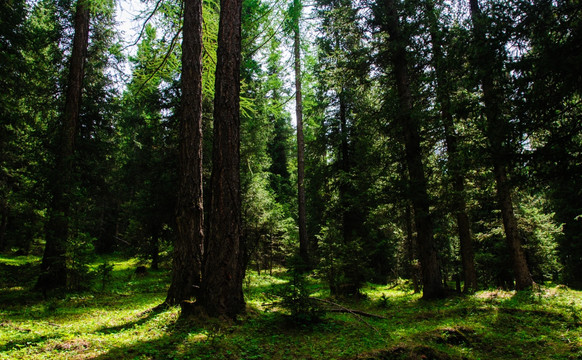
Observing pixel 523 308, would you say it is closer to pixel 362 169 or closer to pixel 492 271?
pixel 362 169

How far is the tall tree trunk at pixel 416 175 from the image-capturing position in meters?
9.06

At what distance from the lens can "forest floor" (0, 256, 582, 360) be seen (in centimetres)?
394

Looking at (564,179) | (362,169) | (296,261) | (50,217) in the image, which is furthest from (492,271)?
(50,217)

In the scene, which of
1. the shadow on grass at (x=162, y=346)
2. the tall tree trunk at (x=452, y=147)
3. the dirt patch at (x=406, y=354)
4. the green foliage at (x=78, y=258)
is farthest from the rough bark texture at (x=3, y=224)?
the tall tree trunk at (x=452, y=147)

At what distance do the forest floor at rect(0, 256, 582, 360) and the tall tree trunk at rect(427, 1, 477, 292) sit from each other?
2.69 m

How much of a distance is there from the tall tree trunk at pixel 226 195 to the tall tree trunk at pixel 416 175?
5.83 meters

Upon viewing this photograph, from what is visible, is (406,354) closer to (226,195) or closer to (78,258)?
(226,195)

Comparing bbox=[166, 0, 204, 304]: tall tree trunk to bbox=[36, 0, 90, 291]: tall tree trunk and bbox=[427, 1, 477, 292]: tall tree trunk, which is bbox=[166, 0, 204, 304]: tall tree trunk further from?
bbox=[427, 1, 477, 292]: tall tree trunk

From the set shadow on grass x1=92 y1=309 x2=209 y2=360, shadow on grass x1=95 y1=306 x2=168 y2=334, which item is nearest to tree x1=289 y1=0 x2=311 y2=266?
shadow on grass x1=95 y1=306 x2=168 y2=334

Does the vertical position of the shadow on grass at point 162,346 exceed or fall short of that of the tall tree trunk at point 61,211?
it falls short

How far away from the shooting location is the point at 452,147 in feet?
34.8

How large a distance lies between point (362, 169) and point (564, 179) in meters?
7.10

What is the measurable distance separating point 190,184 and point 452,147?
9271 mm

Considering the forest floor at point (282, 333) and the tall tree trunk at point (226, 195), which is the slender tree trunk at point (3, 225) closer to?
the forest floor at point (282, 333)
